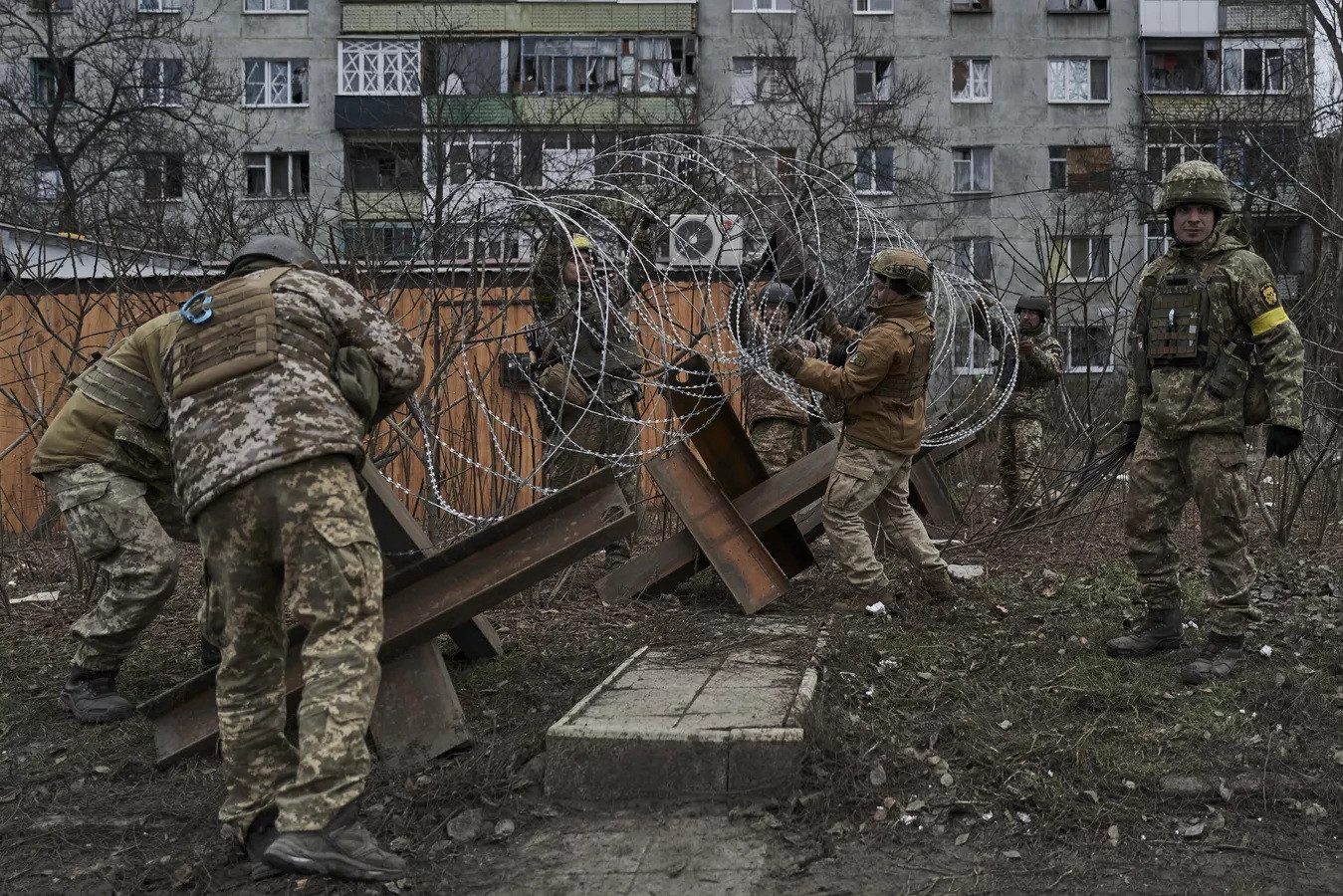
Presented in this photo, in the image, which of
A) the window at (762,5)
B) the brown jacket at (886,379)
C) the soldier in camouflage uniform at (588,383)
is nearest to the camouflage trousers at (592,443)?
the soldier in camouflage uniform at (588,383)

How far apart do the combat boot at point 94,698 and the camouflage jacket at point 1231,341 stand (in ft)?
14.3

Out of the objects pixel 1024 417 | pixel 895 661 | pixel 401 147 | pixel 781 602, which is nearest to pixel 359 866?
pixel 895 661

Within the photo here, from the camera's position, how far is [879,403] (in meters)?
6.30

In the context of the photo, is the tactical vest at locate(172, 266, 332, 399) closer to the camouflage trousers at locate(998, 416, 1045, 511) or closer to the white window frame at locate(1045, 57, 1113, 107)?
the camouflage trousers at locate(998, 416, 1045, 511)

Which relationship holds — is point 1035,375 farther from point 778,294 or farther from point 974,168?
point 974,168

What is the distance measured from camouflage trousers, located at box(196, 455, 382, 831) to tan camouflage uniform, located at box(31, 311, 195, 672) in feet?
4.88

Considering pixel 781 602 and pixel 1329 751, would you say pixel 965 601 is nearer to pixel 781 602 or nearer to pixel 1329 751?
pixel 781 602

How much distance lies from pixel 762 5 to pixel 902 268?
1163 inches

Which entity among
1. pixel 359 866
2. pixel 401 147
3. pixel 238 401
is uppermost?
pixel 401 147

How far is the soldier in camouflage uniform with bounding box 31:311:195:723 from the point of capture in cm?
488

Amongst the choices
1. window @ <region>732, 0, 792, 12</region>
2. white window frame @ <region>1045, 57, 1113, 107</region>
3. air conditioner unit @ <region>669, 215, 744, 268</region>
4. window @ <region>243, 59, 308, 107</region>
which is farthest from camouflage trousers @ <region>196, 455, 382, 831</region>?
white window frame @ <region>1045, 57, 1113, 107</region>

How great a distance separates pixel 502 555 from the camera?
15.6ft

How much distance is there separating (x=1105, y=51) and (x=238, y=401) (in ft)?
117

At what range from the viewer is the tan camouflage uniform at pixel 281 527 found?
3.42 m
